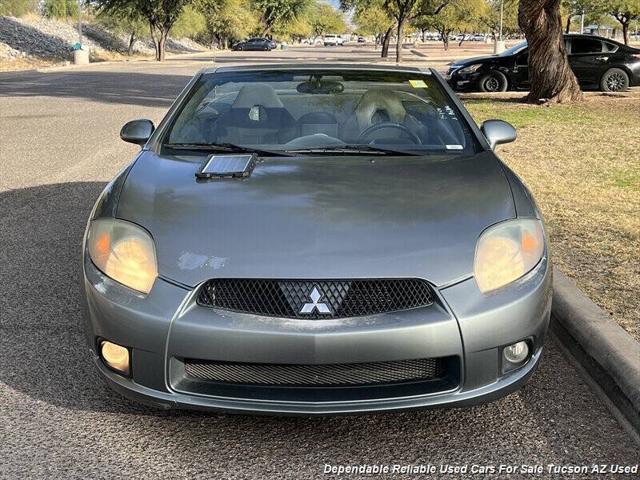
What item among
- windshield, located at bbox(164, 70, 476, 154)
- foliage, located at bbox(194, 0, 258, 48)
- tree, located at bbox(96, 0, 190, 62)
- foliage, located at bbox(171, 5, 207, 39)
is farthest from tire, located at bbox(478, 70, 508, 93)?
foliage, located at bbox(171, 5, 207, 39)

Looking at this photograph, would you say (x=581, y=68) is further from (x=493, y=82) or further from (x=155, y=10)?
(x=155, y=10)

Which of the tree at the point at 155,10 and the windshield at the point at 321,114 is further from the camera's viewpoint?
the tree at the point at 155,10

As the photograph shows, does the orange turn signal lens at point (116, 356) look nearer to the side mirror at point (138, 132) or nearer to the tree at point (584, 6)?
the side mirror at point (138, 132)

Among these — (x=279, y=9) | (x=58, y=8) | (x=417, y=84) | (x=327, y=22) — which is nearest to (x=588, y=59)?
(x=417, y=84)

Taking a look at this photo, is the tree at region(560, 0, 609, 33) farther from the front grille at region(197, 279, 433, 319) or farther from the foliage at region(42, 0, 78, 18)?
the foliage at region(42, 0, 78, 18)

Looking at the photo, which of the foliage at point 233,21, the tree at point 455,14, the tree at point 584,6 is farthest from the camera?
the foliage at point 233,21

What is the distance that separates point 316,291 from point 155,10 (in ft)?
187

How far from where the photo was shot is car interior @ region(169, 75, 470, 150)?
13.7 ft

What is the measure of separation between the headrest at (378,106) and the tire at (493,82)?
54.1 feet

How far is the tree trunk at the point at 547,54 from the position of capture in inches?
632

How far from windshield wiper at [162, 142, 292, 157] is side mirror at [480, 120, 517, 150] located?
4.09ft

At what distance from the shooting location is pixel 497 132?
4.38 metres

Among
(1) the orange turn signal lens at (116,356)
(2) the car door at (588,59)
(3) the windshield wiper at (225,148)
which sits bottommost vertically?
(2) the car door at (588,59)

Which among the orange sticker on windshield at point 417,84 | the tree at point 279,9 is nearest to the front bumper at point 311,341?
the orange sticker on windshield at point 417,84
